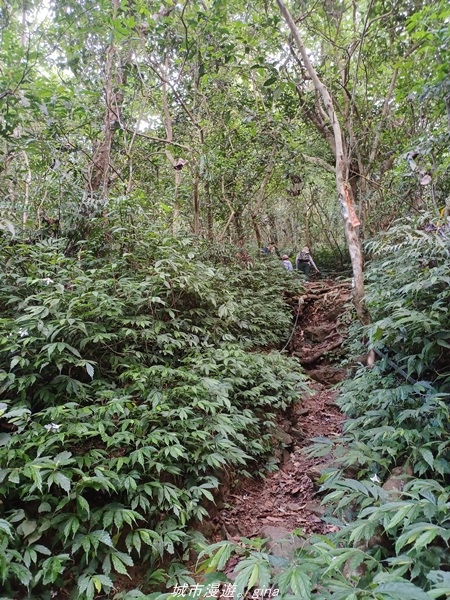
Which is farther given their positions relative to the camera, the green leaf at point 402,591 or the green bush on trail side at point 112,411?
the green bush on trail side at point 112,411

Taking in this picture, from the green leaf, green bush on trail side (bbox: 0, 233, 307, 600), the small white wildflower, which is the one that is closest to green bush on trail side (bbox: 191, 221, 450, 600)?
the green leaf

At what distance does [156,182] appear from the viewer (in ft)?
26.1

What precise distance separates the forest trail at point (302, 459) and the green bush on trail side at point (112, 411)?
323 mm

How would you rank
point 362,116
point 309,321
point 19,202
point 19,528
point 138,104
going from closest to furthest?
point 19,528
point 19,202
point 138,104
point 309,321
point 362,116

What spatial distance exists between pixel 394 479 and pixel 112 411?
2338 millimetres

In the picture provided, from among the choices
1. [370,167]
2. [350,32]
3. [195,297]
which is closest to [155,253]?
[195,297]

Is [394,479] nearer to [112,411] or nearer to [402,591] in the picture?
[402,591]

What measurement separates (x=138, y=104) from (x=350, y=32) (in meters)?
6.04

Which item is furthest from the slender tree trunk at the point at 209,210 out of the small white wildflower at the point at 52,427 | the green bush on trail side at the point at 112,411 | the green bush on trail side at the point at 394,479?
the small white wildflower at the point at 52,427

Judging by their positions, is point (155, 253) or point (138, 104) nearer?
point (155, 253)

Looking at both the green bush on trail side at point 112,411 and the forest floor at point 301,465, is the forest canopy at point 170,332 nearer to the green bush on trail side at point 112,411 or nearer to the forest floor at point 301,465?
the green bush on trail side at point 112,411

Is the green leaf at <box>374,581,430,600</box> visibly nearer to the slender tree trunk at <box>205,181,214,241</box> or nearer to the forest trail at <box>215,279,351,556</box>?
the forest trail at <box>215,279,351,556</box>

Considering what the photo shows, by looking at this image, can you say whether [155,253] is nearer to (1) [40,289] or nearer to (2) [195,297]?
(2) [195,297]

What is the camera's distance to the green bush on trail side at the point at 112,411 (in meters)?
2.38
